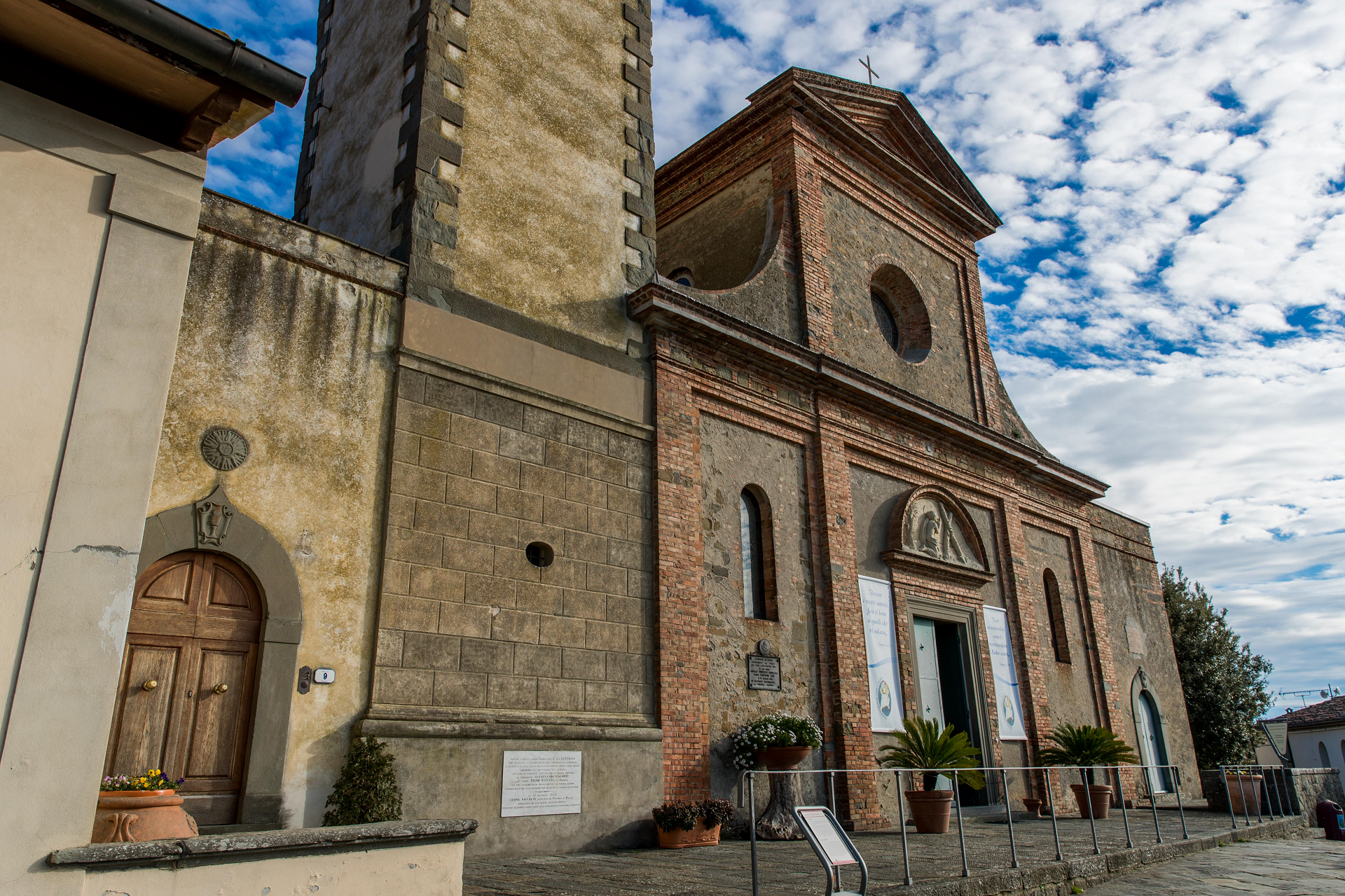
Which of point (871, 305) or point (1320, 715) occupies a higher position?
point (871, 305)

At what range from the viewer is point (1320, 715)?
41969 mm

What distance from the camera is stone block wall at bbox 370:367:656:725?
792 cm

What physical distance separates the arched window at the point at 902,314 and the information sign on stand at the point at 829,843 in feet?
37.6

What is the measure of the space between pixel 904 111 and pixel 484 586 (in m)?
12.8

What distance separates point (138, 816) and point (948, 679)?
1172cm

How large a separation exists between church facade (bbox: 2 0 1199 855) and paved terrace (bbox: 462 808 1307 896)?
875 millimetres

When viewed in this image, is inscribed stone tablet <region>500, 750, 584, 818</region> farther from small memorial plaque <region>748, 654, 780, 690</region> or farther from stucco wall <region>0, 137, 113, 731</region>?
stucco wall <region>0, 137, 113, 731</region>

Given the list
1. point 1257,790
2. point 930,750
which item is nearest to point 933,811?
point 930,750

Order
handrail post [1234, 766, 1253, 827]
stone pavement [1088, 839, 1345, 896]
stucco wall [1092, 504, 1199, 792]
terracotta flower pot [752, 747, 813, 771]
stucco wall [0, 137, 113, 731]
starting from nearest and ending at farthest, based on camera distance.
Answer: stucco wall [0, 137, 113, 731], stone pavement [1088, 839, 1345, 896], terracotta flower pot [752, 747, 813, 771], handrail post [1234, 766, 1253, 827], stucco wall [1092, 504, 1199, 792]

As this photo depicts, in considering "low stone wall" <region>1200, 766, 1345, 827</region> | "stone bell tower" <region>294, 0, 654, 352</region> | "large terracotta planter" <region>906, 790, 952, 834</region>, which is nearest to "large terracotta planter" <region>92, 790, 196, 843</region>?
"stone bell tower" <region>294, 0, 654, 352</region>

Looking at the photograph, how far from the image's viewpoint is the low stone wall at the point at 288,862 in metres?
3.77

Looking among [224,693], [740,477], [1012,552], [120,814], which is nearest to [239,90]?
[120,814]

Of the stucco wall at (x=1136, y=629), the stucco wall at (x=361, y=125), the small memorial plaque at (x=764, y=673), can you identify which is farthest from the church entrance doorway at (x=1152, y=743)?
the stucco wall at (x=361, y=125)

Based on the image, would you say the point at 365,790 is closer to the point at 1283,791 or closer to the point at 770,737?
the point at 770,737
